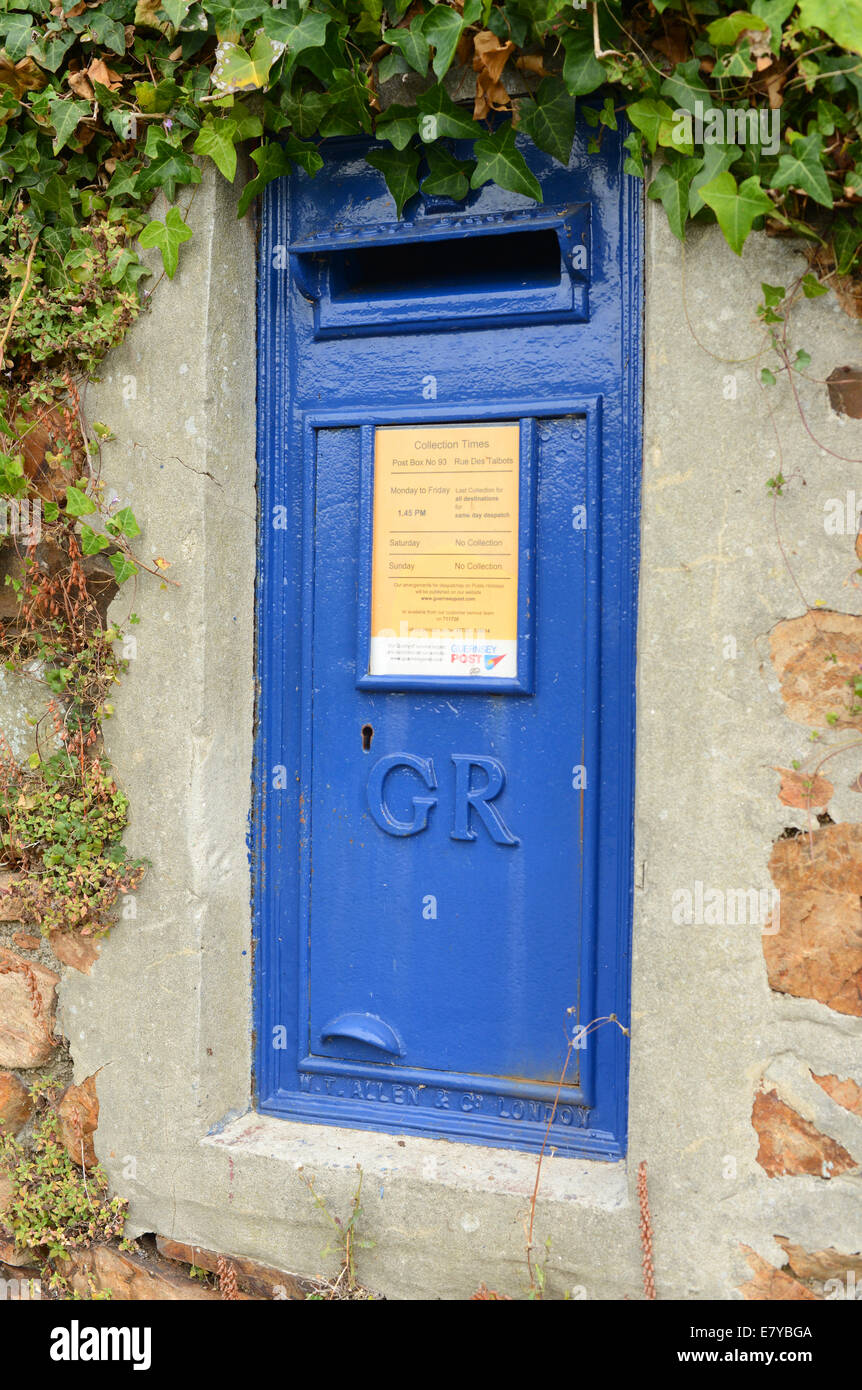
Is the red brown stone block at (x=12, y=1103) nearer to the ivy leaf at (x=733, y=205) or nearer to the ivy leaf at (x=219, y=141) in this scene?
the ivy leaf at (x=219, y=141)

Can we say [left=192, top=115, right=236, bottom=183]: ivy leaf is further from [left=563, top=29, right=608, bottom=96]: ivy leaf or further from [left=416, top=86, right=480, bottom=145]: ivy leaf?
[left=563, top=29, right=608, bottom=96]: ivy leaf

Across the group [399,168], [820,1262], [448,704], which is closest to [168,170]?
[399,168]

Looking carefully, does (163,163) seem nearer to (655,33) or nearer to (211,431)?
(211,431)

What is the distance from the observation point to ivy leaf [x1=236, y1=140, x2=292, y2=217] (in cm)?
262

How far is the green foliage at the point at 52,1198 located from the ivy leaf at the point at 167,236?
239 cm

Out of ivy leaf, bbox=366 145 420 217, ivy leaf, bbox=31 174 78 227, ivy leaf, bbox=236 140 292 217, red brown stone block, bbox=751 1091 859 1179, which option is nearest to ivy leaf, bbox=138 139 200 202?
ivy leaf, bbox=236 140 292 217

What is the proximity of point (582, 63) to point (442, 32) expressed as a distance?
35 cm

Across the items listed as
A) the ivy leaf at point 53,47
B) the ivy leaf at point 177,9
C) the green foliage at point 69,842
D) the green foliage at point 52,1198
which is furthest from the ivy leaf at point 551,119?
the green foliage at point 52,1198

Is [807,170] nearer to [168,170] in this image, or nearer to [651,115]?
[651,115]

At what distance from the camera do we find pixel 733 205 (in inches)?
83.3

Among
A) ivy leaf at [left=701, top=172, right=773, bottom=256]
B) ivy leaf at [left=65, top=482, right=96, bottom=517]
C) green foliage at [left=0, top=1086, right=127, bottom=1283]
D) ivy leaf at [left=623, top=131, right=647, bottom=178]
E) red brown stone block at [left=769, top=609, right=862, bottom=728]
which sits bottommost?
green foliage at [left=0, top=1086, right=127, bottom=1283]

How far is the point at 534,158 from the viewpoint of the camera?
8.36ft

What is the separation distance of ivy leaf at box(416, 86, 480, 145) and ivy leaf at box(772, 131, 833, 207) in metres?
0.79

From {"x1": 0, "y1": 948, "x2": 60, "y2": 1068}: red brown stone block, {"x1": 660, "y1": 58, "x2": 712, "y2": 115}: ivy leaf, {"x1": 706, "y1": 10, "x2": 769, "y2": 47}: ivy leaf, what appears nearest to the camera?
{"x1": 706, "y1": 10, "x2": 769, "y2": 47}: ivy leaf
